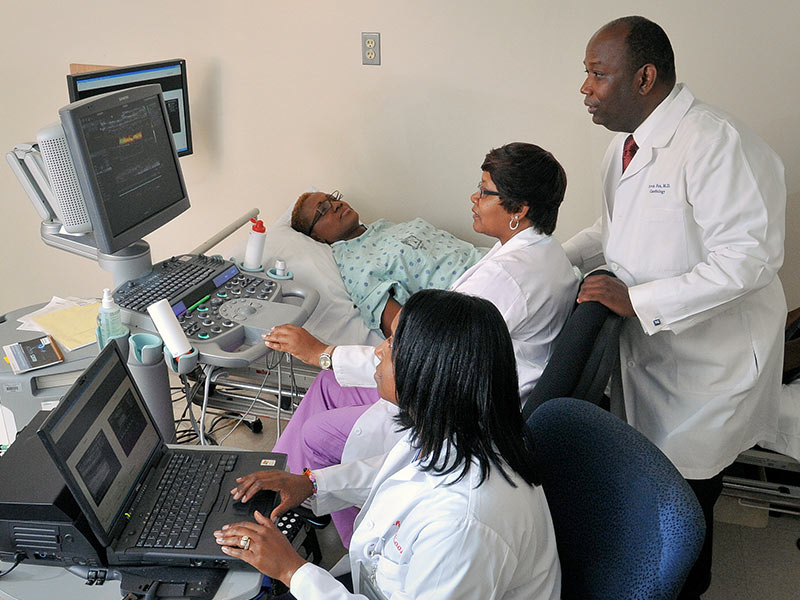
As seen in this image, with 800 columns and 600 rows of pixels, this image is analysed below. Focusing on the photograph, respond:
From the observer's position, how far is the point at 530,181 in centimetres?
178

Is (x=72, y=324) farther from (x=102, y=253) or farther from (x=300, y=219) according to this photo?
(x=300, y=219)

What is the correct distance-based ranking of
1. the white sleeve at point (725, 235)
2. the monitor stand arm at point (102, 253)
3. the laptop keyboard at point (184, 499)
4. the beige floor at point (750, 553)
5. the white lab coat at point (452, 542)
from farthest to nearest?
the beige floor at point (750, 553), the monitor stand arm at point (102, 253), the white sleeve at point (725, 235), the laptop keyboard at point (184, 499), the white lab coat at point (452, 542)

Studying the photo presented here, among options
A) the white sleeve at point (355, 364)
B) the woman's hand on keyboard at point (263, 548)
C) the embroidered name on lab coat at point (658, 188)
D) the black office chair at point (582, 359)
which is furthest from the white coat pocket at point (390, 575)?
the embroidered name on lab coat at point (658, 188)

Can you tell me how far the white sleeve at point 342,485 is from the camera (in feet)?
4.86

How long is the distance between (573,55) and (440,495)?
1978mm

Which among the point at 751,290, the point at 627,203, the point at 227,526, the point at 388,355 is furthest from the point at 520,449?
the point at 627,203

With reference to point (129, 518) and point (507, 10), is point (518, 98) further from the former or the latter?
point (129, 518)

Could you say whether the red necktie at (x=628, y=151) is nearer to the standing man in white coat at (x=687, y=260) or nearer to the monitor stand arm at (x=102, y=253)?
the standing man in white coat at (x=687, y=260)

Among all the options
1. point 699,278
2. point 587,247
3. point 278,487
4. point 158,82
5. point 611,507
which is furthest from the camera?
point 158,82

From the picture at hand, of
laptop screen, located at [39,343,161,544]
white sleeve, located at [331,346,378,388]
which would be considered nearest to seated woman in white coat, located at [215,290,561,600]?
laptop screen, located at [39,343,161,544]

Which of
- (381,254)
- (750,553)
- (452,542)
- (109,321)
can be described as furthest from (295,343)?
(750,553)

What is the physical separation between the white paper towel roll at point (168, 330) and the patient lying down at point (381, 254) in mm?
845

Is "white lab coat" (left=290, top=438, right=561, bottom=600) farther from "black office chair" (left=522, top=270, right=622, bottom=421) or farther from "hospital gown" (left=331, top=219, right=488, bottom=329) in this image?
"hospital gown" (left=331, top=219, right=488, bottom=329)

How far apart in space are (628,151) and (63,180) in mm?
1424
